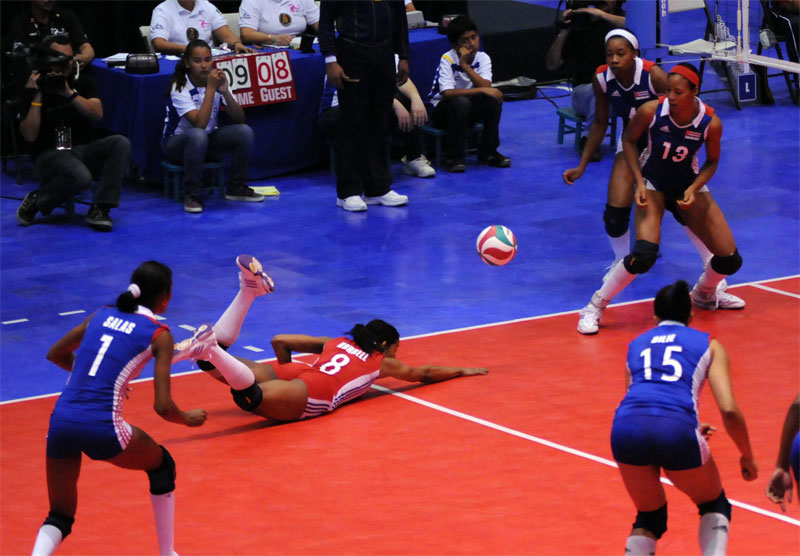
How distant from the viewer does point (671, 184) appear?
32.1ft

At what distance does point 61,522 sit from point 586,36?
10.4m

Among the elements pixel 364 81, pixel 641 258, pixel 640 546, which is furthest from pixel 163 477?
pixel 364 81

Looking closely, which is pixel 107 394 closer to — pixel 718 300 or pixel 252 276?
pixel 252 276

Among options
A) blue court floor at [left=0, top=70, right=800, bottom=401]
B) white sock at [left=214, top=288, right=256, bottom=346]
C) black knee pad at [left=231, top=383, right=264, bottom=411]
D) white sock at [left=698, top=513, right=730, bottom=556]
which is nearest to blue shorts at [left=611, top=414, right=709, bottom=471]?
white sock at [left=698, top=513, right=730, bottom=556]

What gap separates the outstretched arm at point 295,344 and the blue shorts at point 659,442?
342 centimetres

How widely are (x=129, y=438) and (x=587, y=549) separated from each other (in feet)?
7.46

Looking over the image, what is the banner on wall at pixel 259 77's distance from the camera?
13531mm

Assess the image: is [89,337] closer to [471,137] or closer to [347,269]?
[347,269]

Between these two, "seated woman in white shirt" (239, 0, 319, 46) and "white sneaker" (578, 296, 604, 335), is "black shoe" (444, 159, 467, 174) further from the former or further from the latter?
"white sneaker" (578, 296, 604, 335)

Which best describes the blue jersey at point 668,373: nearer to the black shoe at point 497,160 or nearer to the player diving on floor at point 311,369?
the player diving on floor at point 311,369

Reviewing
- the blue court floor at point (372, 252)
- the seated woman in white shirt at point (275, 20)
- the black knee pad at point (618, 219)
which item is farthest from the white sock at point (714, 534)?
the seated woman in white shirt at point (275, 20)

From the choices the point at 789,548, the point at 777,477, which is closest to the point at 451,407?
the point at 789,548

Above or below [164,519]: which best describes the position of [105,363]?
above

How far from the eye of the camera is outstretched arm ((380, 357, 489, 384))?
27.3 feet
